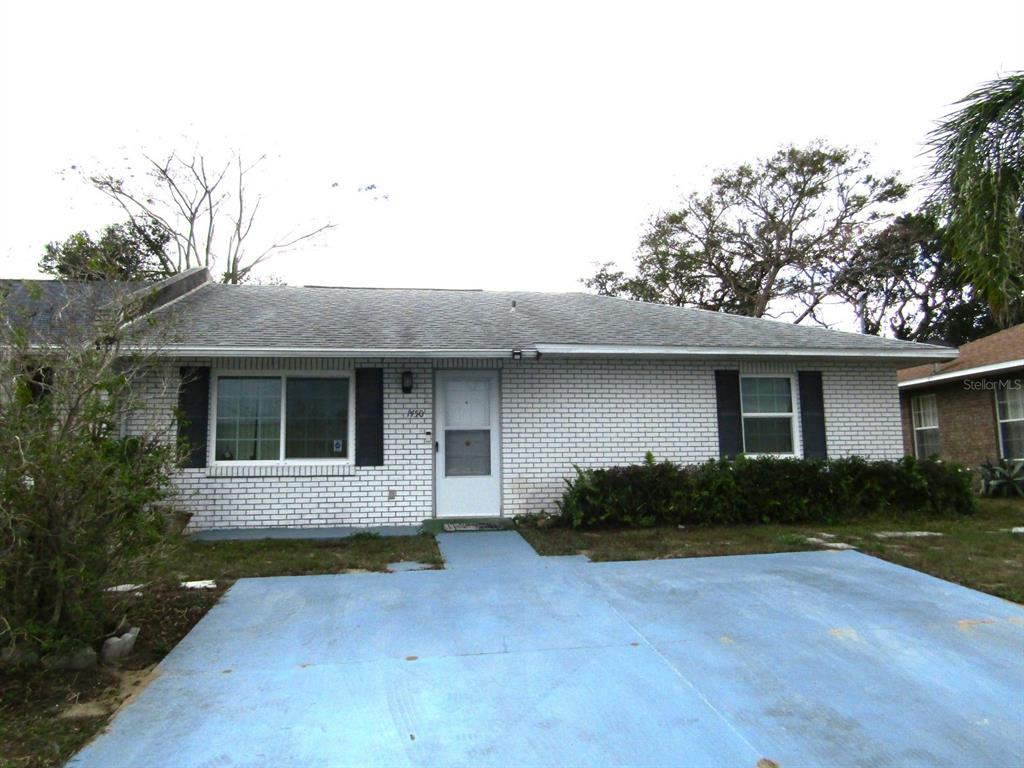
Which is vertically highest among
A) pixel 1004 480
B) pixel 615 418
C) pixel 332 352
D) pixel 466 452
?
pixel 332 352

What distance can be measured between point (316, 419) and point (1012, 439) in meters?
13.6

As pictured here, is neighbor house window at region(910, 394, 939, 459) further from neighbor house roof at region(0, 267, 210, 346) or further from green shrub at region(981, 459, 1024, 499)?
neighbor house roof at region(0, 267, 210, 346)

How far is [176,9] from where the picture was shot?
29.5ft

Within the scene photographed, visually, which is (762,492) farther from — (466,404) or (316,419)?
(316,419)

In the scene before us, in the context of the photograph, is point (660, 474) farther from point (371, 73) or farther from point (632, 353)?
point (371, 73)

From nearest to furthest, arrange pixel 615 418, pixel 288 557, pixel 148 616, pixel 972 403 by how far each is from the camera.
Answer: pixel 148 616, pixel 288 557, pixel 615 418, pixel 972 403

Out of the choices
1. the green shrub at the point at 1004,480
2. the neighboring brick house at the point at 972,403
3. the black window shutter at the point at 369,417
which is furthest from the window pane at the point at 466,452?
the green shrub at the point at 1004,480

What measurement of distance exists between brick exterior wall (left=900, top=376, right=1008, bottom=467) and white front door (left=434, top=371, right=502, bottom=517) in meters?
9.17

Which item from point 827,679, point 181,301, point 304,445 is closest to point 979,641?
point 827,679

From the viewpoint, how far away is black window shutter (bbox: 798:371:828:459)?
9.76 metres

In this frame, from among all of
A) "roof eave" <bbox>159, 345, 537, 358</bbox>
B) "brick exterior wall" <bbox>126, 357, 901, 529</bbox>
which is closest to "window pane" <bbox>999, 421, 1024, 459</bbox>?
"brick exterior wall" <bbox>126, 357, 901, 529</bbox>

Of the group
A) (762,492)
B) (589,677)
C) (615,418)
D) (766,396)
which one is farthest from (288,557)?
(766,396)

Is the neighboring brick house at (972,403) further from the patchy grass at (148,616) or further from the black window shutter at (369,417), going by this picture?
the patchy grass at (148,616)

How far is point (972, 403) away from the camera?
45.9 ft
